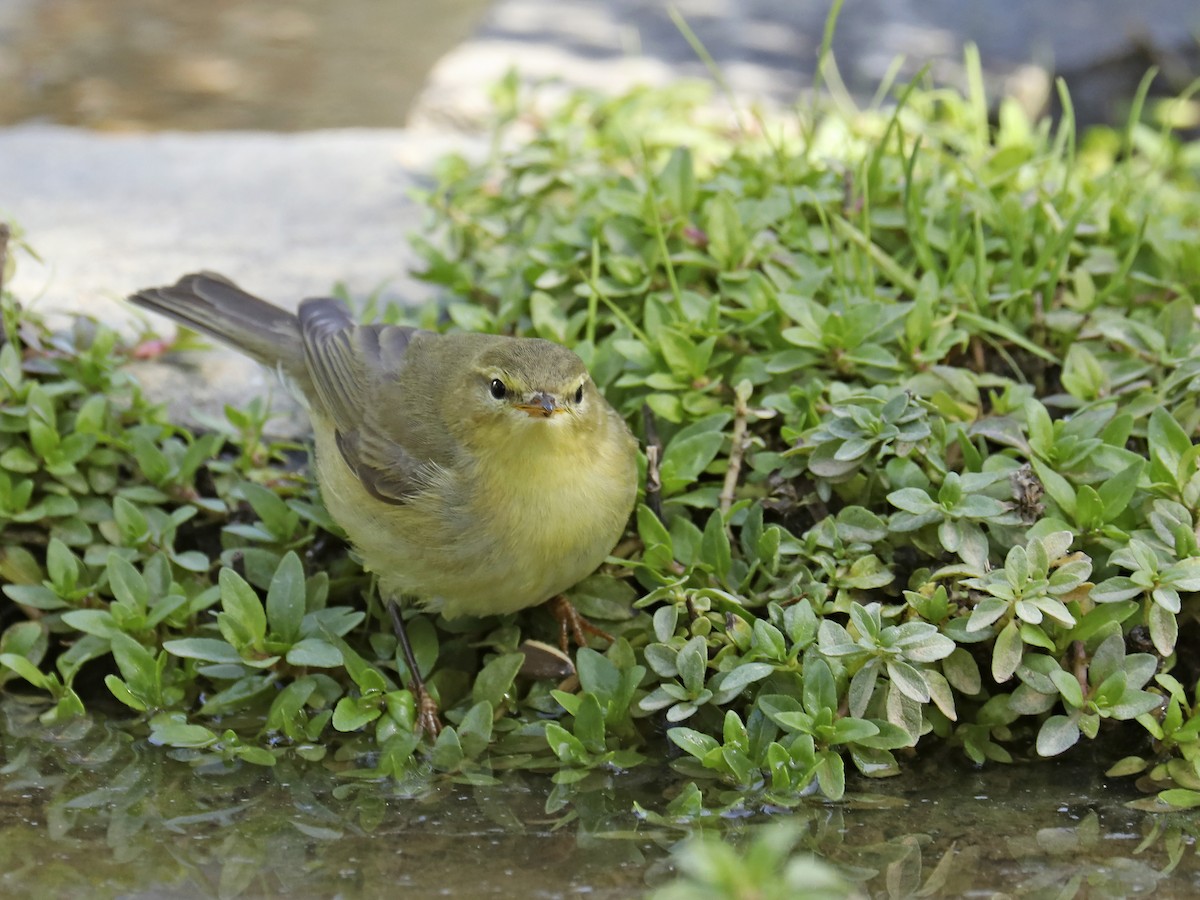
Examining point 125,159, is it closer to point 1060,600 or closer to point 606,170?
point 606,170

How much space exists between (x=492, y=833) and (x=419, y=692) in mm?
729

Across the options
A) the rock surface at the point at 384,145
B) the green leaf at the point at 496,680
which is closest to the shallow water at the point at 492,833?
the green leaf at the point at 496,680

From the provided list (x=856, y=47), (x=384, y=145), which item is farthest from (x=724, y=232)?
(x=856, y=47)

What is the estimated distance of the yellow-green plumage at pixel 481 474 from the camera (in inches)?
136

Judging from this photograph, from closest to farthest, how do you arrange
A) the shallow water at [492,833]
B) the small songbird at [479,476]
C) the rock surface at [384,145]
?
the shallow water at [492,833] < the small songbird at [479,476] < the rock surface at [384,145]

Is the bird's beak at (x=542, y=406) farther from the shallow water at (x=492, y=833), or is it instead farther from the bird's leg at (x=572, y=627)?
the shallow water at (x=492, y=833)

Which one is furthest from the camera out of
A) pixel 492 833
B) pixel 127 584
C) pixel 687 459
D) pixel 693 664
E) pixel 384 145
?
pixel 384 145

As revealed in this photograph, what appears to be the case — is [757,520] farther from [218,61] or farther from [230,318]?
[218,61]

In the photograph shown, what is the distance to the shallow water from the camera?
8.71 feet

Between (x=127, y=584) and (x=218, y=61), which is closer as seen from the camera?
(x=127, y=584)

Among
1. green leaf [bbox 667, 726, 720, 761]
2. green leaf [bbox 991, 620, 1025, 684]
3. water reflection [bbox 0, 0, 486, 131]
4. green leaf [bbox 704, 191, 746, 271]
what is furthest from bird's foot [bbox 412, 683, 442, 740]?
water reflection [bbox 0, 0, 486, 131]

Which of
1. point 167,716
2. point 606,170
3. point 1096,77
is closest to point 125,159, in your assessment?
point 606,170

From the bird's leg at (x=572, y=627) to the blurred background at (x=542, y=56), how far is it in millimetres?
3916

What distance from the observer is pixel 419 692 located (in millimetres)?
3578
